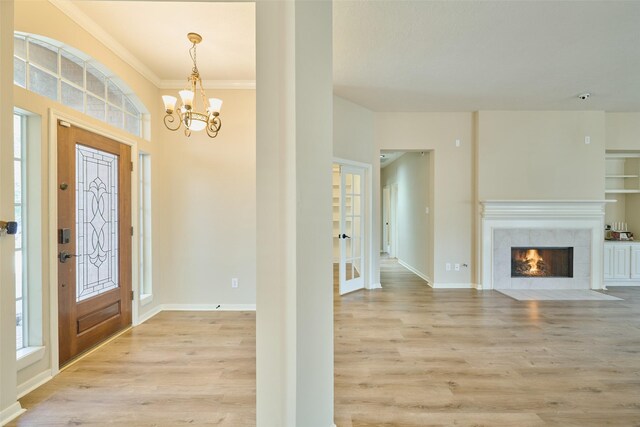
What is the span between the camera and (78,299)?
267 centimetres

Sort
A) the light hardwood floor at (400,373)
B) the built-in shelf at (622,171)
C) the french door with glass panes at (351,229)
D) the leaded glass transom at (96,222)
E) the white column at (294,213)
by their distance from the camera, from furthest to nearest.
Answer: the built-in shelf at (622,171) < the french door with glass panes at (351,229) < the leaded glass transom at (96,222) < the light hardwood floor at (400,373) < the white column at (294,213)

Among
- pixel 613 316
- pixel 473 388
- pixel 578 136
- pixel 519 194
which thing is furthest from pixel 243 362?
pixel 578 136

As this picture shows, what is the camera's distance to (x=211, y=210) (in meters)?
3.87

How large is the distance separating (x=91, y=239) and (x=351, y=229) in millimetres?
3398

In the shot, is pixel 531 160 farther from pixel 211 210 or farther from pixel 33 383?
pixel 33 383

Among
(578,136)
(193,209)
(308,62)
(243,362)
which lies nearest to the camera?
(308,62)

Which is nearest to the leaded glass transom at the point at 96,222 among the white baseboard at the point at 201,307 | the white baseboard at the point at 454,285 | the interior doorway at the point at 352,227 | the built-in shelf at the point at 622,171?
the white baseboard at the point at 201,307

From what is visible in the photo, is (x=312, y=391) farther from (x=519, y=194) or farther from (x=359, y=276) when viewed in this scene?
(x=519, y=194)

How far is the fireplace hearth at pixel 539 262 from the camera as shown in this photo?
5043mm

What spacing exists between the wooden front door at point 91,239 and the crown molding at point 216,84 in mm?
1090

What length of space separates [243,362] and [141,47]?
331 cm

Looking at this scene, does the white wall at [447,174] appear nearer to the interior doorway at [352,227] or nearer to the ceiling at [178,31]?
the interior doorway at [352,227]

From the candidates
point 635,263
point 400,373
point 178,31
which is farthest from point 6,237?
point 635,263

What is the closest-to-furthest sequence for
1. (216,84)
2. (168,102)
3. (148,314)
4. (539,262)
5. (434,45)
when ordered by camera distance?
(168,102) < (434,45) < (148,314) < (216,84) < (539,262)
